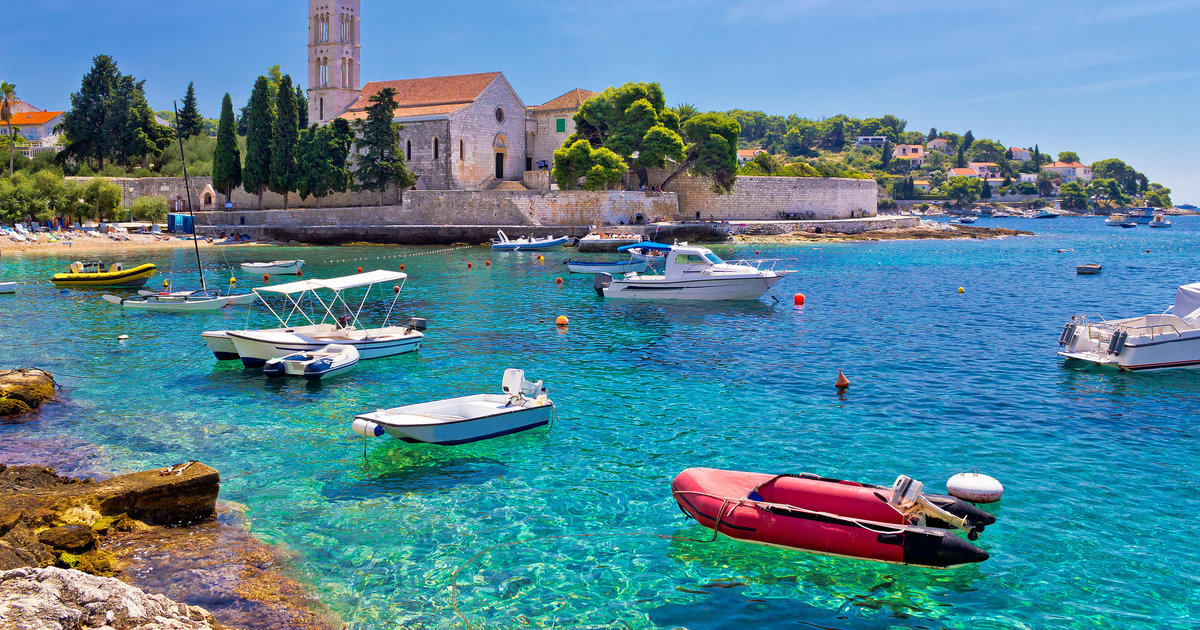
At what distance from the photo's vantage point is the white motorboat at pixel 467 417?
11.3 m

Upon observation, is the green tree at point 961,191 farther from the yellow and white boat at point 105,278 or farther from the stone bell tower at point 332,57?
the yellow and white boat at point 105,278

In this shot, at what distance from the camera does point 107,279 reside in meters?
30.2

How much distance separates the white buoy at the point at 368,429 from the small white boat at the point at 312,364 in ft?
16.9

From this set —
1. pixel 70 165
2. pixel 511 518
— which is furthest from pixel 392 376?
pixel 70 165

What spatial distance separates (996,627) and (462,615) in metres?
4.63

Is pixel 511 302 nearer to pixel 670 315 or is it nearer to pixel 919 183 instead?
pixel 670 315

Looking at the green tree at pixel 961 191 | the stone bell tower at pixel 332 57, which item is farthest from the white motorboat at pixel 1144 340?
the green tree at pixel 961 191

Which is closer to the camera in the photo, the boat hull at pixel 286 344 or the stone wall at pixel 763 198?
the boat hull at pixel 286 344

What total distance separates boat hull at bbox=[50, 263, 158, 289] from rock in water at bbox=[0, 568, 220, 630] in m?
28.2

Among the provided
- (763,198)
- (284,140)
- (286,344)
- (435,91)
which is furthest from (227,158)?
(286,344)

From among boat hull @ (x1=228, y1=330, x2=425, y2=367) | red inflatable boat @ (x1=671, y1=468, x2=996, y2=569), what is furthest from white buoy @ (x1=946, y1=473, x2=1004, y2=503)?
boat hull @ (x1=228, y1=330, x2=425, y2=367)

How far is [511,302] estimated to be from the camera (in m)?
28.0

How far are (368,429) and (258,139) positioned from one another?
4978 centimetres

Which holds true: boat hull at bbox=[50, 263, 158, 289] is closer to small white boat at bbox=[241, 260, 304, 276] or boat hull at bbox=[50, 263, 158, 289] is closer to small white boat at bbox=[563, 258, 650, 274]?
small white boat at bbox=[241, 260, 304, 276]
